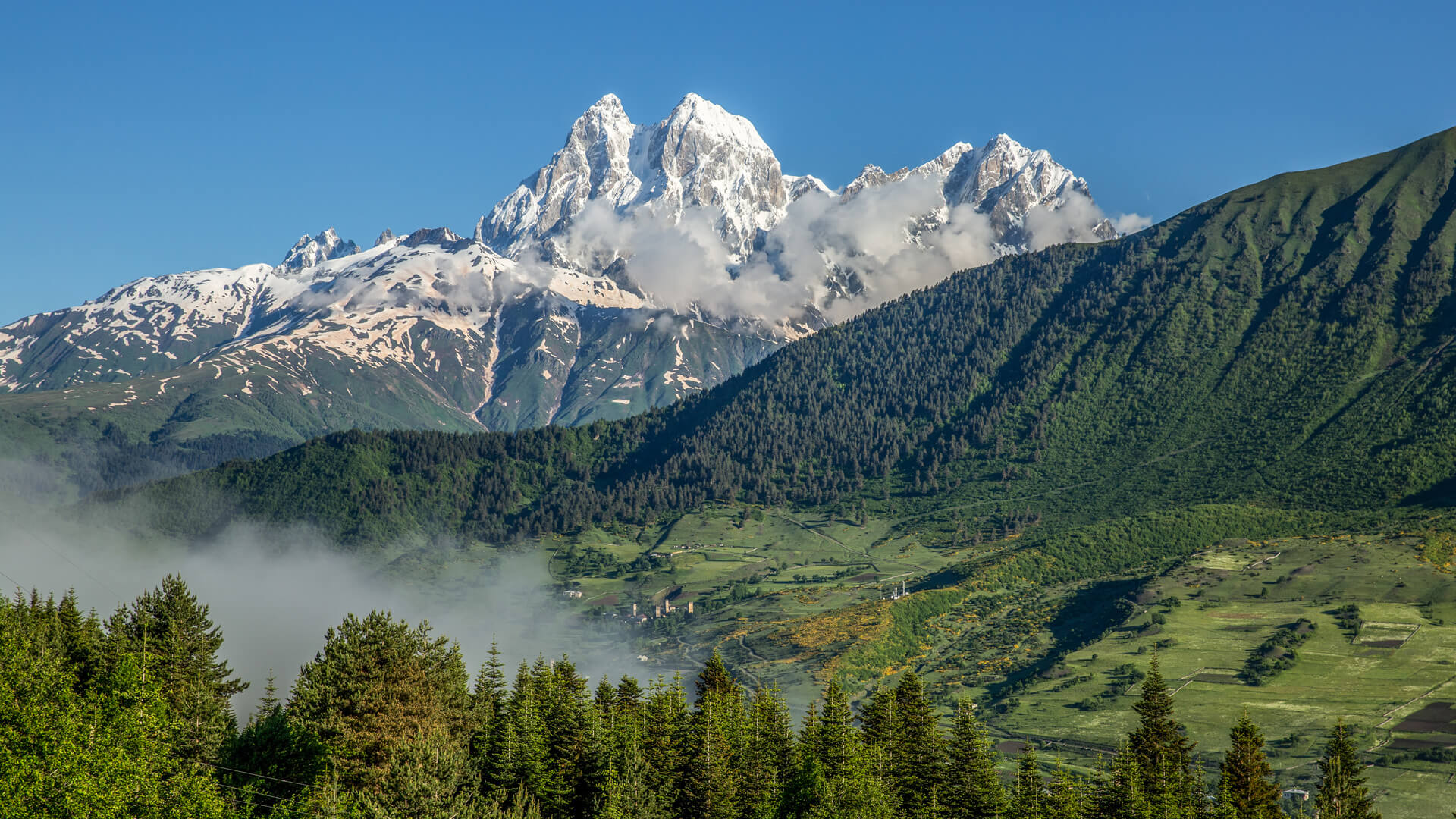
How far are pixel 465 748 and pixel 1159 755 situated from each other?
7830 cm

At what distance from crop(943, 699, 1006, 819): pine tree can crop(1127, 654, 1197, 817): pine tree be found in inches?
616

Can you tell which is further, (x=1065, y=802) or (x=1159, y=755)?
(x=1159, y=755)

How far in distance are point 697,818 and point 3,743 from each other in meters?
65.3

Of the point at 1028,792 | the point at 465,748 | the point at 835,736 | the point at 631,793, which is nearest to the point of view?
the point at 631,793

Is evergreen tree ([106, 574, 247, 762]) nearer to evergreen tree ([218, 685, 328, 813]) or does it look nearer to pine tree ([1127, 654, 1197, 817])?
evergreen tree ([218, 685, 328, 813])

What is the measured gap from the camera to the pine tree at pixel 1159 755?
12125 cm

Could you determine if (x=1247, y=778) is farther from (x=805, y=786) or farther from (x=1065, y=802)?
(x=805, y=786)

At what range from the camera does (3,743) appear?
280 ft

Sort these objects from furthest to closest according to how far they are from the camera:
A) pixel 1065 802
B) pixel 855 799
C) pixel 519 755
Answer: pixel 519 755, pixel 1065 802, pixel 855 799

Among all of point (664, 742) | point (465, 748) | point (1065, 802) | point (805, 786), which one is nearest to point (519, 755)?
point (465, 748)

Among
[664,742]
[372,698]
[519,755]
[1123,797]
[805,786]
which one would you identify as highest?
[372,698]

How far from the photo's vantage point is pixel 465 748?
114 m

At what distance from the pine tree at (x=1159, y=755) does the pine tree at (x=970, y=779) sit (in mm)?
15645

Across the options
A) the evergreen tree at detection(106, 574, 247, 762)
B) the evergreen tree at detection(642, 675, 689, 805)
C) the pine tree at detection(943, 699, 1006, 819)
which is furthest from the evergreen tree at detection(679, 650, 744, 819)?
the evergreen tree at detection(106, 574, 247, 762)
